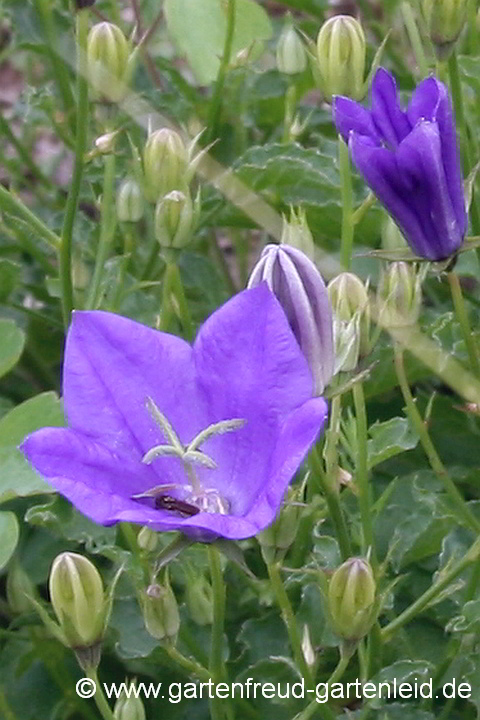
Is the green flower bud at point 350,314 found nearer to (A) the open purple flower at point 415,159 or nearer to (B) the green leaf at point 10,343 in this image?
(A) the open purple flower at point 415,159

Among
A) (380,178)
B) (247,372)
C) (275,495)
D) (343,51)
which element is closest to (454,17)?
(343,51)

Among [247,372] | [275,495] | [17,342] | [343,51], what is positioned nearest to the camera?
[275,495]

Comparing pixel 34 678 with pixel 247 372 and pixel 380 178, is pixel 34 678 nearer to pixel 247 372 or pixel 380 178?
pixel 247 372

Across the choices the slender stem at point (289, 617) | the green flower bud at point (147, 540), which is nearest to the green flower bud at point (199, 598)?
the green flower bud at point (147, 540)

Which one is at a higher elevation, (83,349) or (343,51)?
(343,51)

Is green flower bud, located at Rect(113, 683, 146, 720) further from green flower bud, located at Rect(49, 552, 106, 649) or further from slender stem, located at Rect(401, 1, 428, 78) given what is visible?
slender stem, located at Rect(401, 1, 428, 78)

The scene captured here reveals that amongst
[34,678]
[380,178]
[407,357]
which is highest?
[380,178]
